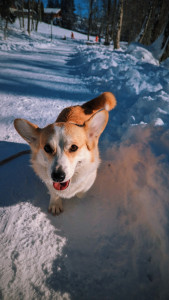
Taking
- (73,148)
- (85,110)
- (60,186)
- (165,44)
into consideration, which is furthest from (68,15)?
(60,186)

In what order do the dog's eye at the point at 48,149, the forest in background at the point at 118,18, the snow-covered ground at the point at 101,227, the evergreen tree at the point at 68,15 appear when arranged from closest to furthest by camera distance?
1. the snow-covered ground at the point at 101,227
2. the dog's eye at the point at 48,149
3. the forest in background at the point at 118,18
4. the evergreen tree at the point at 68,15

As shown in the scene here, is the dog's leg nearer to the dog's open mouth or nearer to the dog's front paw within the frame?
the dog's front paw

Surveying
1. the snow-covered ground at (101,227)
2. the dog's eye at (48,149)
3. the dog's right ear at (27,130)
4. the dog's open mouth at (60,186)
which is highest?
the dog's right ear at (27,130)

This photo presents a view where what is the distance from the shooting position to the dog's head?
1257 mm

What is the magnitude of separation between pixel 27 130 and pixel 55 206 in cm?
81

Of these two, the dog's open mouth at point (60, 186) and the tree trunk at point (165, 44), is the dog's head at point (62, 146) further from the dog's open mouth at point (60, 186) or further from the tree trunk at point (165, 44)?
the tree trunk at point (165, 44)

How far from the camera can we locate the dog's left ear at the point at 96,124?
145 centimetres

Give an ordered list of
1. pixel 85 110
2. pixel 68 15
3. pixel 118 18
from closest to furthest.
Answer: pixel 85 110
pixel 118 18
pixel 68 15

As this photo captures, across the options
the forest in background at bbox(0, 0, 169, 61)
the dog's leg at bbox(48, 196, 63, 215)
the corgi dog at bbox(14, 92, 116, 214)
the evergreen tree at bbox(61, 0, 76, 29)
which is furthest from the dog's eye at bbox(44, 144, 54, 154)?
the evergreen tree at bbox(61, 0, 76, 29)

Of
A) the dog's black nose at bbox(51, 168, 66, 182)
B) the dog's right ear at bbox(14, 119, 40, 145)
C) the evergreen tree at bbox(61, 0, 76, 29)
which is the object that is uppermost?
the evergreen tree at bbox(61, 0, 76, 29)

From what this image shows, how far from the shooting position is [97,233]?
140 cm

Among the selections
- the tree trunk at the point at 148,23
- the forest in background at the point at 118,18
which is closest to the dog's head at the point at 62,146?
the forest in background at the point at 118,18

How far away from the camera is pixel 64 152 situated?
4.37 feet

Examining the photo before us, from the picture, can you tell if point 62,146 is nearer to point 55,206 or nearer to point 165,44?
point 55,206
